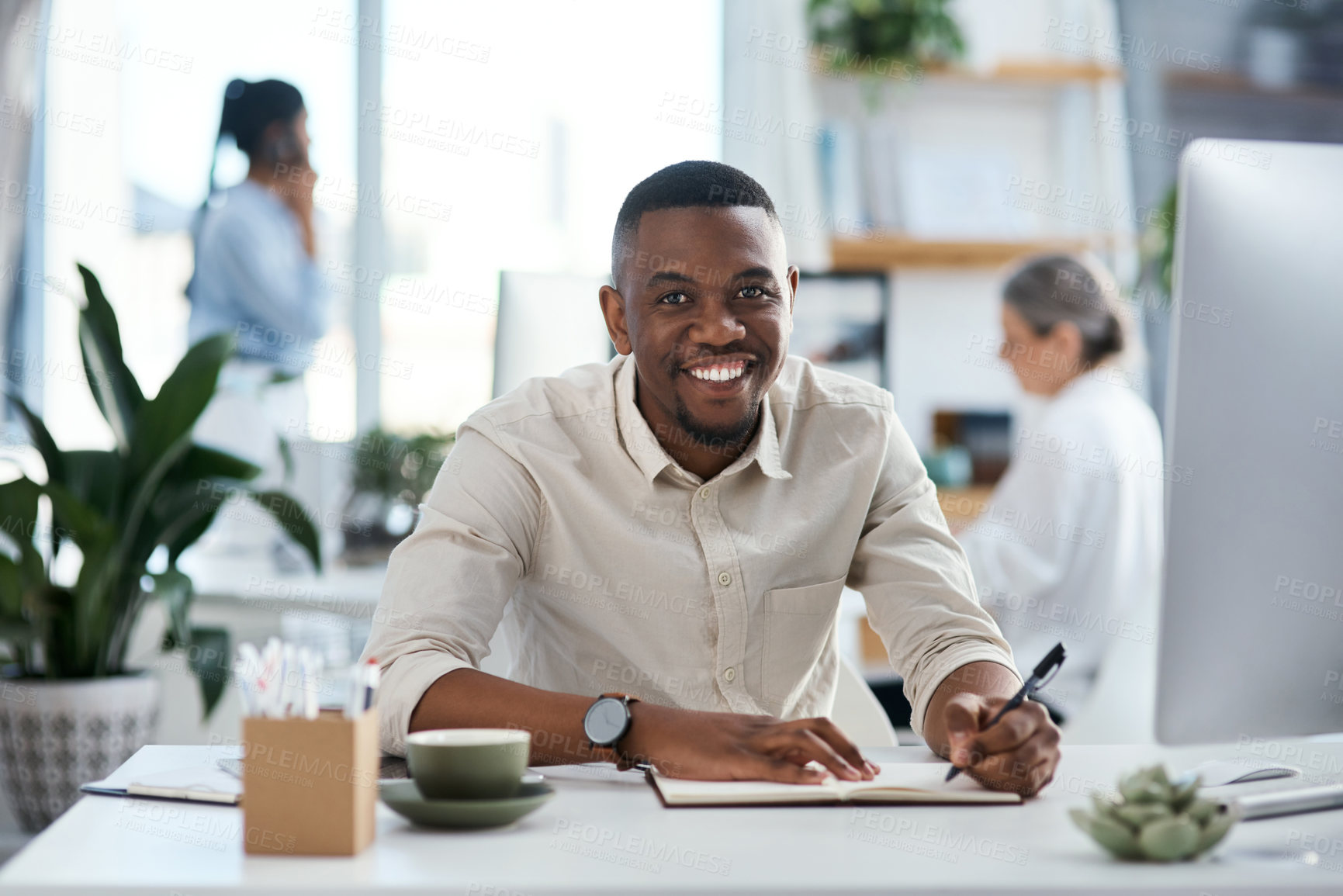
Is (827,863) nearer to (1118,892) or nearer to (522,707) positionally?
(1118,892)

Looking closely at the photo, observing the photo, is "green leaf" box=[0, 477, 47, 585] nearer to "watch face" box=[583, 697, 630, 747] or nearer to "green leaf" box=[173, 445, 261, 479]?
"green leaf" box=[173, 445, 261, 479]

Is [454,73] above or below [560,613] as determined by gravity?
above

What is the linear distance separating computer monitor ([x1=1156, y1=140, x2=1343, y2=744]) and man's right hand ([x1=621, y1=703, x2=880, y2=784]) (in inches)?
9.7

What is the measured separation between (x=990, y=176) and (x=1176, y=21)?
74 cm

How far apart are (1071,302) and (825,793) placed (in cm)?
212

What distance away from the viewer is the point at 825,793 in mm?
942

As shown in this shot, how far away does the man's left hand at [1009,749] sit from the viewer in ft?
3.23

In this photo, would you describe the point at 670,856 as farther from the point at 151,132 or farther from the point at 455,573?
the point at 151,132

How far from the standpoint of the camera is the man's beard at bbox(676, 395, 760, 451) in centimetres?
143

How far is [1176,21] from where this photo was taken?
3.99 m

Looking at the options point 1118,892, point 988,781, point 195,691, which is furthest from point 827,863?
point 195,691

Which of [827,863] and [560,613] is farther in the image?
[560,613]

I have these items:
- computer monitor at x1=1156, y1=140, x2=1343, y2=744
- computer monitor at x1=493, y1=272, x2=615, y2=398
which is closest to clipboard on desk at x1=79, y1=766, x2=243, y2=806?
computer monitor at x1=1156, y1=140, x2=1343, y2=744

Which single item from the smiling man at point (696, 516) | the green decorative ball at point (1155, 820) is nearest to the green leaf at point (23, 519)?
the smiling man at point (696, 516)
